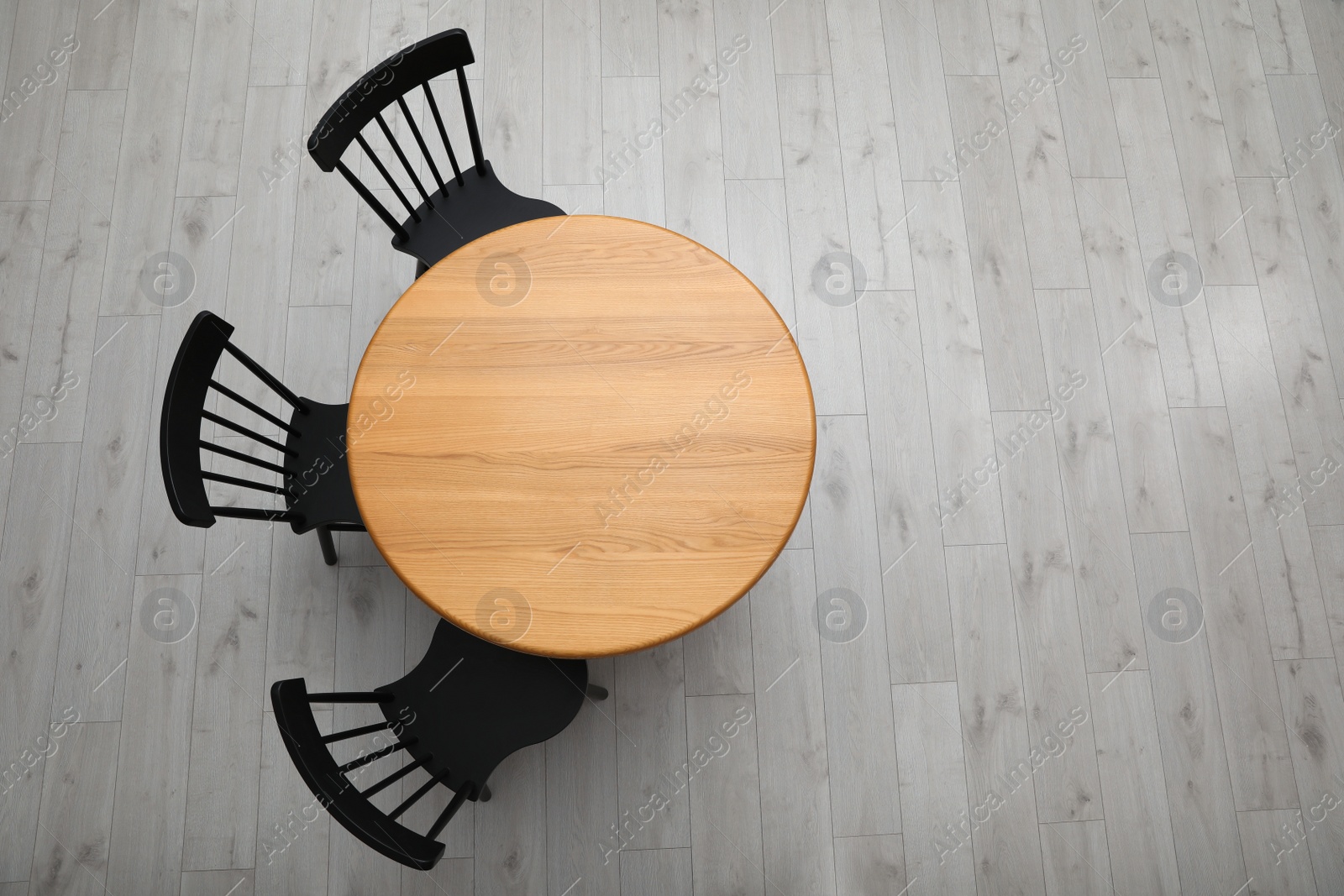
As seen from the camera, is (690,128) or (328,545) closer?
(328,545)

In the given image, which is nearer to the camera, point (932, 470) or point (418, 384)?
point (418, 384)

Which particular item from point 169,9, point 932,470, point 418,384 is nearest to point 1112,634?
point 932,470

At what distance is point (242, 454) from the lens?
215 cm

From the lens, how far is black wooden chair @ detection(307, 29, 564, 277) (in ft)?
6.88

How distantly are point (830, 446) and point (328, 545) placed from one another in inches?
63.1

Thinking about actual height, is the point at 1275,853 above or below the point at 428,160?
below

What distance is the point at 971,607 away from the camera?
2607 mm

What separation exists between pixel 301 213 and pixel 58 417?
1010mm

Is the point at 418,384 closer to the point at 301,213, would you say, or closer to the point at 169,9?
the point at 301,213

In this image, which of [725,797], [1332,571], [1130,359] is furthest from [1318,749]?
[725,797]

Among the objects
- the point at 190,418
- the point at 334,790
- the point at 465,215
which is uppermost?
the point at 465,215

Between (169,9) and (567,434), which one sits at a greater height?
(169,9)

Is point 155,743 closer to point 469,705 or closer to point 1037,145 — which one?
point 469,705

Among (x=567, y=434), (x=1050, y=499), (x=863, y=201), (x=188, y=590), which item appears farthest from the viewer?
(x=863, y=201)
